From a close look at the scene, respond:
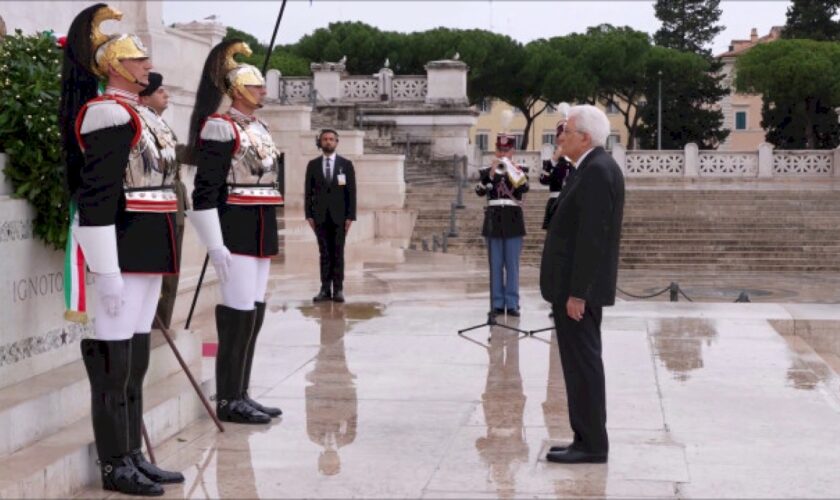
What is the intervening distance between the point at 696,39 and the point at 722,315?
64.3 meters

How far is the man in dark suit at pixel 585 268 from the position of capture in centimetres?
654

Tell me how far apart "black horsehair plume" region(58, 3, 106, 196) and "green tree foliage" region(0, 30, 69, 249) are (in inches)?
25.4

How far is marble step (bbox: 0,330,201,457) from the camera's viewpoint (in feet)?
19.4

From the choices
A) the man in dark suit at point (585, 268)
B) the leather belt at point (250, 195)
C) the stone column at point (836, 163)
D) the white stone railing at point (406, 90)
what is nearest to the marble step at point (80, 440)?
the leather belt at point (250, 195)

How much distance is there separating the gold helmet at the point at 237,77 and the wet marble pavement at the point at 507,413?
6.06 feet

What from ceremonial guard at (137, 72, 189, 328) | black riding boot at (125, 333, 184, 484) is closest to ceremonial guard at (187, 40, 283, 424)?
ceremonial guard at (137, 72, 189, 328)

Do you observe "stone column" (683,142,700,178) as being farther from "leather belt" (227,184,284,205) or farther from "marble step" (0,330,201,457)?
"marble step" (0,330,201,457)

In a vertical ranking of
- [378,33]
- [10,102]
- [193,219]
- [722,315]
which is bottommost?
[722,315]

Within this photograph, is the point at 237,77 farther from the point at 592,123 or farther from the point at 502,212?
the point at 502,212

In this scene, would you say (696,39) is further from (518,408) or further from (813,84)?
(518,408)

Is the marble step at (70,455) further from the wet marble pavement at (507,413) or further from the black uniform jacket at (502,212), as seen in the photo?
the black uniform jacket at (502,212)

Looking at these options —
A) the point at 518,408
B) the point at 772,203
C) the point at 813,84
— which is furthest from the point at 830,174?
the point at 518,408

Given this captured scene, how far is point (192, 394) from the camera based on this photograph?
290 inches

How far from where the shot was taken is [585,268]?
21.4ft
